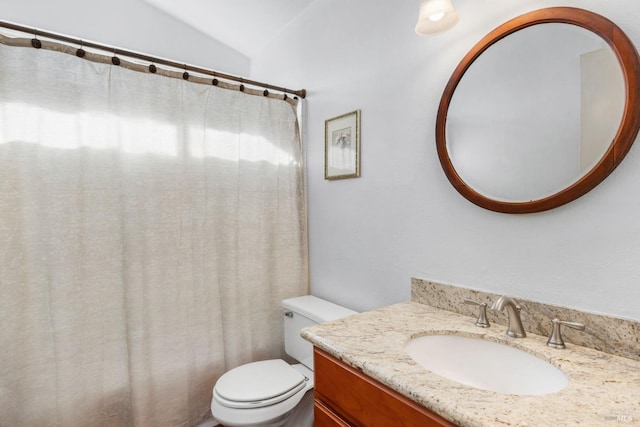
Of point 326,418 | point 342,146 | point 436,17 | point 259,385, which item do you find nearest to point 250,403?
point 259,385

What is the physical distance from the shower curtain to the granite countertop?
3.02 feet

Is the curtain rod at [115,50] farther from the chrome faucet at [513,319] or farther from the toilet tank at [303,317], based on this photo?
the chrome faucet at [513,319]

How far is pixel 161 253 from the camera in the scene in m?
1.60

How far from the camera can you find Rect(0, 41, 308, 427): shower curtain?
1.31 meters

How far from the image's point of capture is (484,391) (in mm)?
703

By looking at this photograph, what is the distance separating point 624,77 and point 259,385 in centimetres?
171

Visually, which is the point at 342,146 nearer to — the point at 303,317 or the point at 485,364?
the point at 303,317

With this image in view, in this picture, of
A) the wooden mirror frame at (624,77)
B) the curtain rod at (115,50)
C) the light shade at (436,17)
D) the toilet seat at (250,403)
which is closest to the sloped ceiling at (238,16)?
the curtain rod at (115,50)

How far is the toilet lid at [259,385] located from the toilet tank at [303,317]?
0.42ft

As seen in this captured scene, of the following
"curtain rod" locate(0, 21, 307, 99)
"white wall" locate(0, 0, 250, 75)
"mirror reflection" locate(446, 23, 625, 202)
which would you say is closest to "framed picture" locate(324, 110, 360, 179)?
"curtain rod" locate(0, 21, 307, 99)

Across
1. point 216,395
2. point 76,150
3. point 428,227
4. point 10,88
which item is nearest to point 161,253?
point 76,150

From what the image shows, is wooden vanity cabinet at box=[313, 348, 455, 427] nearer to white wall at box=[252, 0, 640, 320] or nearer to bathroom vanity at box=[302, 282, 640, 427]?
bathroom vanity at box=[302, 282, 640, 427]

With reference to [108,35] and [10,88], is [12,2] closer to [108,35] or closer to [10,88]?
[108,35]

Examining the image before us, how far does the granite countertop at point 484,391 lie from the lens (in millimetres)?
612
